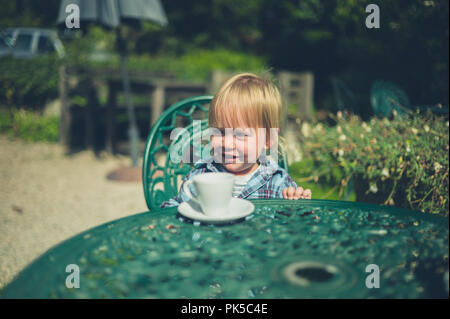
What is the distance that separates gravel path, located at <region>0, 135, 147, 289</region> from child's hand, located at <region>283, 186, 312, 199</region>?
205 centimetres

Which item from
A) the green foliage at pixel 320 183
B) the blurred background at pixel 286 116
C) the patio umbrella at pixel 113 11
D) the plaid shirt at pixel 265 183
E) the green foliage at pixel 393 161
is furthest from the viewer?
the patio umbrella at pixel 113 11

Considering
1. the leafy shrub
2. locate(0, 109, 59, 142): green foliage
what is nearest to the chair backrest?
locate(0, 109, 59, 142): green foliage

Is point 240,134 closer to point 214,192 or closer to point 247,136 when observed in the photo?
point 247,136

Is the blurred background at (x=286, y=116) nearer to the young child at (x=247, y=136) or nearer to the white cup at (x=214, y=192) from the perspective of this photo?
the young child at (x=247, y=136)

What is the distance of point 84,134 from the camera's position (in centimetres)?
750

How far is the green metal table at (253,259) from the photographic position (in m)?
0.85

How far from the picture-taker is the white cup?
110 centimetres

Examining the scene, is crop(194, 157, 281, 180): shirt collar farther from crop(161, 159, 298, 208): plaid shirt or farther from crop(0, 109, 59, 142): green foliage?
crop(0, 109, 59, 142): green foliage

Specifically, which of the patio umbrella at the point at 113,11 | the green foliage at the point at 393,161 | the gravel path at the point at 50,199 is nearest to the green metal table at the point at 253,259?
the green foliage at the point at 393,161

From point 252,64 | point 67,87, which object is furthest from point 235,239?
point 252,64

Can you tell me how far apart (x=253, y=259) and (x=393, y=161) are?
6.07ft

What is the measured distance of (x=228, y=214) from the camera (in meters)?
1.19

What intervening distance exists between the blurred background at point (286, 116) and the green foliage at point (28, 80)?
22 millimetres
